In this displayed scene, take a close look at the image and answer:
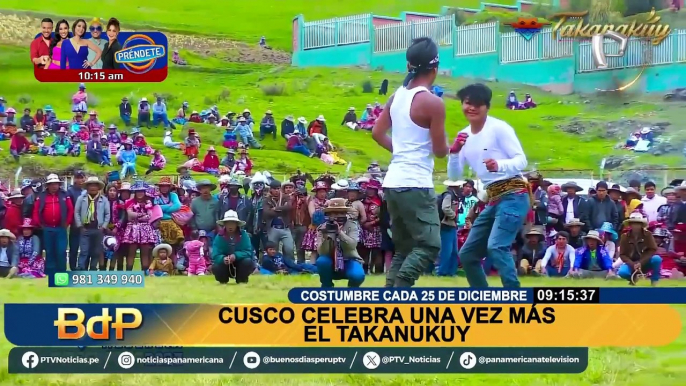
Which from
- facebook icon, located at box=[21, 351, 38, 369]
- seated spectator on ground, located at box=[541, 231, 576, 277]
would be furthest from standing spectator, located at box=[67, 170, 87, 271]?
seated spectator on ground, located at box=[541, 231, 576, 277]

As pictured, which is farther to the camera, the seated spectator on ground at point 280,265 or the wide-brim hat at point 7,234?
the wide-brim hat at point 7,234

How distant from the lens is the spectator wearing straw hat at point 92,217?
29.0 ft

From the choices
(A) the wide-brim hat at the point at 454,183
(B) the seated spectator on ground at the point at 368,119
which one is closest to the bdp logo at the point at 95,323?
(B) the seated spectator on ground at the point at 368,119

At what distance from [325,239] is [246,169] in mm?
1199

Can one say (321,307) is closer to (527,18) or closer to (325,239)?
(325,239)

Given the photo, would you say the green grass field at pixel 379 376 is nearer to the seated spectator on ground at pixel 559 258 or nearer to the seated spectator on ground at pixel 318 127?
the seated spectator on ground at pixel 559 258

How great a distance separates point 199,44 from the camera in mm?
8188

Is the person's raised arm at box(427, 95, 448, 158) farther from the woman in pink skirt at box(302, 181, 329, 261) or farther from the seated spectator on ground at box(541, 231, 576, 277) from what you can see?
the woman in pink skirt at box(302, 181, 329, 261)

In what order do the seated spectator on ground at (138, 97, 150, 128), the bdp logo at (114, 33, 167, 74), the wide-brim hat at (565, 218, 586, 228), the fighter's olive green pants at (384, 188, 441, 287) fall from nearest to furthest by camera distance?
the fighter's olive green pants at (384, 188, 441, 287) → the bdp logo at (114, 33, 167, 74) → the seated spectator on ground at (138, 97, 150, 128) → the wide-brim hat at (565, 218, 586, 228)

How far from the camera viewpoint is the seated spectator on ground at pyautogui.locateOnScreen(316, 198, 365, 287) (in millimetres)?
7621

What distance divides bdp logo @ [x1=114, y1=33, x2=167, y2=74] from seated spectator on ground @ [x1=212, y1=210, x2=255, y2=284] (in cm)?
167

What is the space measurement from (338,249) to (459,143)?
43.5 inches

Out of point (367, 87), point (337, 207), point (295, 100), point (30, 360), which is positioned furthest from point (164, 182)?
point (30, 360)

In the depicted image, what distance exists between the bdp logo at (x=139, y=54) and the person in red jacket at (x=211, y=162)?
0.99 metres
